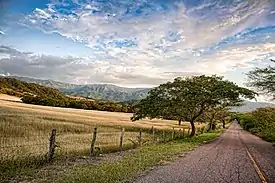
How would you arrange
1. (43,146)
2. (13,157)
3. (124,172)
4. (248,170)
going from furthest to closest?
(43,146)
(248,170)
(13,157)
(124,172)

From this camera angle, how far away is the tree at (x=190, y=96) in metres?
33.2

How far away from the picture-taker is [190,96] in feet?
110

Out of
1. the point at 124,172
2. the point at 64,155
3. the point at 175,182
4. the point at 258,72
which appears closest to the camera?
the point at 175,182

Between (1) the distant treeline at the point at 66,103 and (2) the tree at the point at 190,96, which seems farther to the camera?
(1) the distant treeline at the point at 66,103

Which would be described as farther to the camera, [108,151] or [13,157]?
[108,151]

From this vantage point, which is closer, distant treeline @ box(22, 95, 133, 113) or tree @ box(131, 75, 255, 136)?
tree @ box(131, 75, 255, 136)

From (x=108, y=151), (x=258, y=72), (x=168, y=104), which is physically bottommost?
(x=108, y=151)

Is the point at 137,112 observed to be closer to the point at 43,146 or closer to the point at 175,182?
the point at 43,146

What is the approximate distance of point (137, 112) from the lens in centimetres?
4031

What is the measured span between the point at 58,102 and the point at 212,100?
221 ft

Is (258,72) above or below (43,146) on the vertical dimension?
above

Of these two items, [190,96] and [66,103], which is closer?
[190,96]

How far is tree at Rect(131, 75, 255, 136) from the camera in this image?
33156mm

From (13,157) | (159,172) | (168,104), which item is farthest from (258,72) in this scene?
(13,157)
